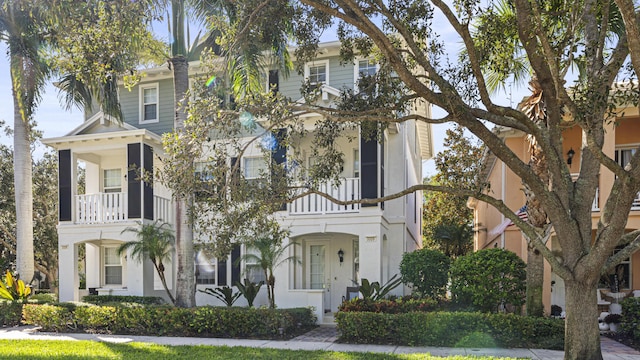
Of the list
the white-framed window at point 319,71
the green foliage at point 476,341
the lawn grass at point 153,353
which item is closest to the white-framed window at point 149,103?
the white-framed window at point 319,71

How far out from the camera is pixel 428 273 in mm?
13500

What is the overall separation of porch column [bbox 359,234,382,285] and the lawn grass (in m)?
4.79

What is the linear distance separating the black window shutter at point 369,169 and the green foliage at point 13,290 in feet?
33.6

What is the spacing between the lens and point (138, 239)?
55.1ft

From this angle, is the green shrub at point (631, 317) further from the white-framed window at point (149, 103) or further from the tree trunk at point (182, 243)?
the white-framed window at point (149, 103)

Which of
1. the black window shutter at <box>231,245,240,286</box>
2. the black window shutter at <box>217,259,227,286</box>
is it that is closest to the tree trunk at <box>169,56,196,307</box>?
the black window shutter at <box>231,245,240,286</box>

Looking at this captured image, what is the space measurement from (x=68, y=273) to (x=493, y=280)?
45.1ft

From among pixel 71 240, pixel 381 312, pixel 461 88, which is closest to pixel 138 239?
pixel 71 240

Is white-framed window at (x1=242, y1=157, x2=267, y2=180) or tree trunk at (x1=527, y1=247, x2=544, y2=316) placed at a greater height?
white-framed window at (x1=242, y1=157, x2=267, y2=180)

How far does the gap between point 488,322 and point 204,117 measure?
714 cm

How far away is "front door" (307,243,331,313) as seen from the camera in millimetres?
17219

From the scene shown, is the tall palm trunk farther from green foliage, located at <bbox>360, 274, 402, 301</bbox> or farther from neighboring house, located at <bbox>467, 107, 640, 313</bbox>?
green foliage, located at <bbox>360, 274, 402, 301</bbox>

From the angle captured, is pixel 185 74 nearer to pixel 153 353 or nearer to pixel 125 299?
pixel 125 299

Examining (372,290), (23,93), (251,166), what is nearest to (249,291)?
(372,290)
